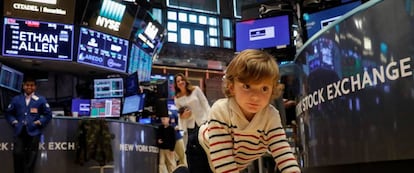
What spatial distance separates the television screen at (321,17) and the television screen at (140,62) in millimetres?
6107

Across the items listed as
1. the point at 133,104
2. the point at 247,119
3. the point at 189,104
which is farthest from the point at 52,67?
the point at 247,119

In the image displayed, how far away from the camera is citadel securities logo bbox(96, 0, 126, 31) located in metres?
11.4

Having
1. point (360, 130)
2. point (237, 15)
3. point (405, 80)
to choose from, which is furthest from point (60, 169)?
point (237, 15)

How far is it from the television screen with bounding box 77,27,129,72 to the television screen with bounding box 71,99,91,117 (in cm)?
98

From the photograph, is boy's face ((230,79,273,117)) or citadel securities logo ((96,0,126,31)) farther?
citadel securities logo ((96,0,126,31))

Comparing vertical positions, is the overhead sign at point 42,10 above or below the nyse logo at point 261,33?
above

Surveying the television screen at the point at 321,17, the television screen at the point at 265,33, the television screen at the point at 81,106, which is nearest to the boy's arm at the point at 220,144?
the television screen at the point at 321,17

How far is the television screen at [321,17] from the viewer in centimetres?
685

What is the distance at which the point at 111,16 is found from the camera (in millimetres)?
11656

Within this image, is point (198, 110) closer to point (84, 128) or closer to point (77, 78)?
point (84, 128)

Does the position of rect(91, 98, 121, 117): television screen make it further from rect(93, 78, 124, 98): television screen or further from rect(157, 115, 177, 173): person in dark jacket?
rect(157, 115, 177, 173): person in dark jacket

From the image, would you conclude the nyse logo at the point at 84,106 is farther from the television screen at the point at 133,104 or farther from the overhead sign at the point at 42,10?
the overhead sign at the point at 42,10

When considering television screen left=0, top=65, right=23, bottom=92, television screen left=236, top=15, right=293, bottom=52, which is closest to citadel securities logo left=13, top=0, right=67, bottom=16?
television screen left=0, top=65, right=23, bottom=92

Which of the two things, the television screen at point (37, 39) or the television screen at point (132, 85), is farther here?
the television screen at point (132, 85)
